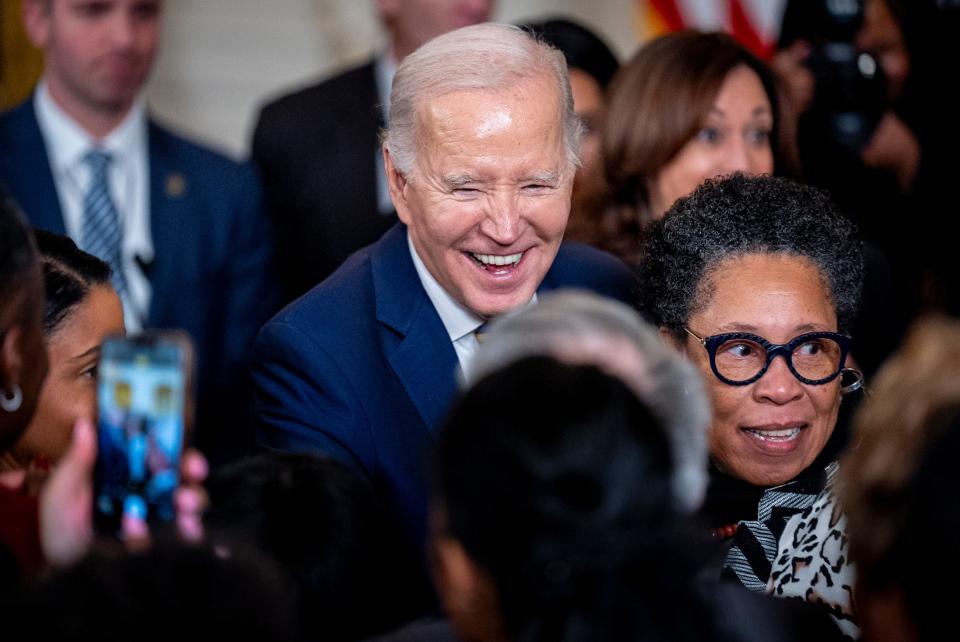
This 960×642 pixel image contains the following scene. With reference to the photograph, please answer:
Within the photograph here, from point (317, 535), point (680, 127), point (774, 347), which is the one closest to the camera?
point (317, 535)

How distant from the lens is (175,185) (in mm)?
4238

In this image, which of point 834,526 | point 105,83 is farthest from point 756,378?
point 105,83

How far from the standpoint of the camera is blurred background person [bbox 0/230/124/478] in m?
2.52

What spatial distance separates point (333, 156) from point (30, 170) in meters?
0.96

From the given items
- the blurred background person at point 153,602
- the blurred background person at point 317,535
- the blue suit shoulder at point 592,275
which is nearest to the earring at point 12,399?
the blurred background person at point 317,535

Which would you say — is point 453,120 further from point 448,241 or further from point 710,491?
point 710,491

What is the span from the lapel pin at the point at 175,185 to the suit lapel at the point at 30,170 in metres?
0.34

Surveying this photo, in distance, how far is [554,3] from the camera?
7.59m

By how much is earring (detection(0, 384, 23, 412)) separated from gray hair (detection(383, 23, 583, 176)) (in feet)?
3.85

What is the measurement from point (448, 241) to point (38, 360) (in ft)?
3.57

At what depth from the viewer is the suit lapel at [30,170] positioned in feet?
13.1

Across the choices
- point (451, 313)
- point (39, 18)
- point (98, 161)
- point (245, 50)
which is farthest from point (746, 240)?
point (245, 50)

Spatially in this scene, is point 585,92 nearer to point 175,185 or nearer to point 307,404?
point 175,185

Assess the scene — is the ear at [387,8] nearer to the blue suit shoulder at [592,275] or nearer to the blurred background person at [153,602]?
the blue suit shoulder at [592,275]
